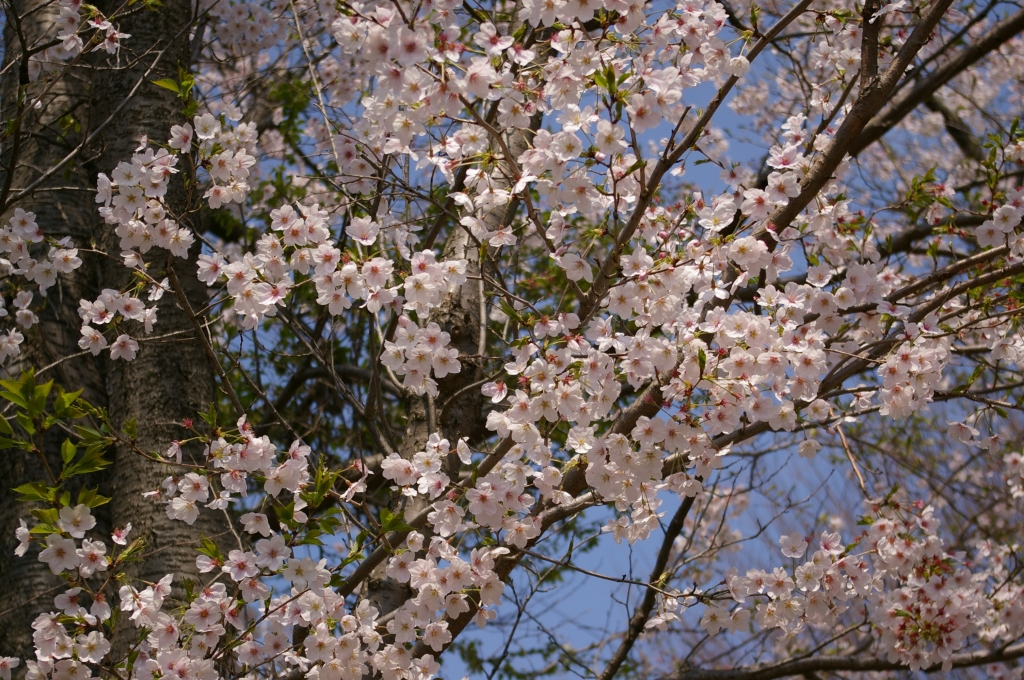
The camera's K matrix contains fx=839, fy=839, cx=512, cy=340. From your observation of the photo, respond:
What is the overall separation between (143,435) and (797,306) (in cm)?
229

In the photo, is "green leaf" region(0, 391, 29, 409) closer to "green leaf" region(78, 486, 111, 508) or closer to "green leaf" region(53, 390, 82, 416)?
"green leaf" region(53, 390, 82, 416)

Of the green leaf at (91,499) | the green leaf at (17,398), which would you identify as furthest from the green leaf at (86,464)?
the green leaf at (17,398)

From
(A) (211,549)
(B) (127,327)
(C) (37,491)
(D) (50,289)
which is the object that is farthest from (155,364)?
(C) (37,491)

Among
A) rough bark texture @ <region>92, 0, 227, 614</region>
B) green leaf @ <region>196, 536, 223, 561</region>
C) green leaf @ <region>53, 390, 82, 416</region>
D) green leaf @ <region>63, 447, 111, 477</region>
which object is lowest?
green leaf @ <region>196, 536, 223, 561</region>

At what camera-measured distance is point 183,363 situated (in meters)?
3.26

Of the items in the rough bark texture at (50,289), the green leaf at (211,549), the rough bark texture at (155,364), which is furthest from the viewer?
the rough bark texture at (155,364)

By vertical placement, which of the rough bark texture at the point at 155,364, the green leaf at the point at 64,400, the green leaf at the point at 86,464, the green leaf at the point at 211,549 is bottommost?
the green leaf at the point at 211,549

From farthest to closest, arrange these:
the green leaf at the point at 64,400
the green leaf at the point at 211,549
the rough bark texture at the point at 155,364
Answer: the rough bark texture at the point at 155,364 < the green leaf at the point at 211,549 < the green leaf at the point at 64,400

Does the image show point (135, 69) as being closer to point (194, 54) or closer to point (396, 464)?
point (194, 54)

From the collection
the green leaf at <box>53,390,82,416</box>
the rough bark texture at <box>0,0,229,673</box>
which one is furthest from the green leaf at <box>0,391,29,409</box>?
the rough bark texture at <box>0,0,229,673</box>

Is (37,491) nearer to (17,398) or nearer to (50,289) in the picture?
(17,398)

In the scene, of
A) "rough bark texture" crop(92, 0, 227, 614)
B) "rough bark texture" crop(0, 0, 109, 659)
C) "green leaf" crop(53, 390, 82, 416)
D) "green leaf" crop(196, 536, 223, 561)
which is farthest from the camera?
"rough bark texture" crop(92, 0, 227, 614)

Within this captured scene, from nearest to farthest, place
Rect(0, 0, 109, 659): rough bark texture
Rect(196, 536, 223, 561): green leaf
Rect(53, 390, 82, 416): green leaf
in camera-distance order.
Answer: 1. Rect(53, 390, 82, 416): green leaf
2. Rect(196, 536, 223, 561): green leaf
3. Rect(0, 0, 109, 659): rough bark texture

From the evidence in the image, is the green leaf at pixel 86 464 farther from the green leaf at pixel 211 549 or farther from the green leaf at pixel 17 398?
the green leaf at pixel 211 549
